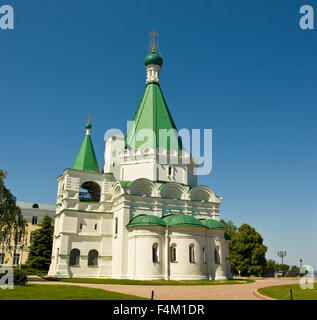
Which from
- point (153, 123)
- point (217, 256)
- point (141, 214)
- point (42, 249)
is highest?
point (153, 123)

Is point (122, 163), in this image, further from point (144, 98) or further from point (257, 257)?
point (257, 257)

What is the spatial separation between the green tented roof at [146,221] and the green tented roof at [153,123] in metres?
7.35

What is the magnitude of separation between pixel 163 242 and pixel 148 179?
239 inches

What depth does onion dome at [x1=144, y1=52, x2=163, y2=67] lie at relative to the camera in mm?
40062

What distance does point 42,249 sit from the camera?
3662cm

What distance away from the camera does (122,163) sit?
3391 cm

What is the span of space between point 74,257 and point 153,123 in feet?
48.3

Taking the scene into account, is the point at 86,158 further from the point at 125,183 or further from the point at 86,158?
the point at 125,183

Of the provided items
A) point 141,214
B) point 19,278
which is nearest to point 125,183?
point 141,214

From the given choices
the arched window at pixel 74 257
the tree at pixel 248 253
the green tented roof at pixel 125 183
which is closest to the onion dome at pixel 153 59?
the green tented roof at pixel 125 183

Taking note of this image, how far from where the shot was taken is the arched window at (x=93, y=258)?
31.3m

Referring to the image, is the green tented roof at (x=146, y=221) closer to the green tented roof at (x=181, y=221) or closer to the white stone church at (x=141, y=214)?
the white stone church at (x=141, y=214)

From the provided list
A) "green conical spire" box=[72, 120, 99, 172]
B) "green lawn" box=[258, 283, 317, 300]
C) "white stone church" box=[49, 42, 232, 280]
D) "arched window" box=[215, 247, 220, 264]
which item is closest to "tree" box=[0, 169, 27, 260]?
"white stone church" box=[49, 42, 232, 280]

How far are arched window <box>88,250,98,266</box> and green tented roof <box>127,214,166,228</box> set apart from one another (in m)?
5.01
